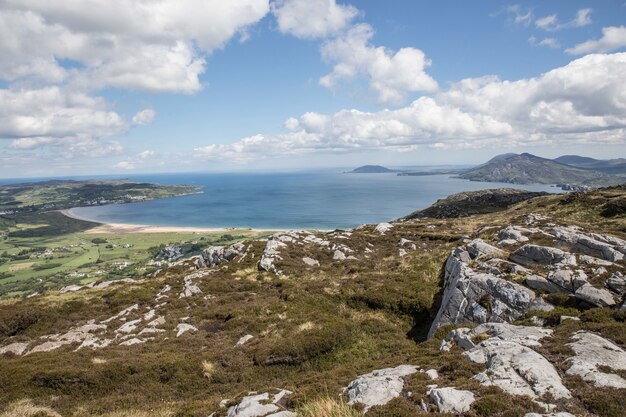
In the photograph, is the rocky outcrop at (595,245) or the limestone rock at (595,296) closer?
the limestone rock at (595,296)

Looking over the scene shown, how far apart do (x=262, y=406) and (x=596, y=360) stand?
13.3 metres

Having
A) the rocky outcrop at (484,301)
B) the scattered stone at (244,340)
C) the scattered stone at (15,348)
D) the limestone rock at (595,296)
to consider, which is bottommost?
the scattered stone at (15,348)

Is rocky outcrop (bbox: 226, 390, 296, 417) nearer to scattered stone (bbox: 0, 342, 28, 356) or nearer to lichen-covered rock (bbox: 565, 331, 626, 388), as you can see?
lichen-covered rock (bbox: 565, 331, 626, 388)

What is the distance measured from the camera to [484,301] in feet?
75.9

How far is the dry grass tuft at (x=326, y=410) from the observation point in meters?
10.9

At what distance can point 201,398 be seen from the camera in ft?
57.5

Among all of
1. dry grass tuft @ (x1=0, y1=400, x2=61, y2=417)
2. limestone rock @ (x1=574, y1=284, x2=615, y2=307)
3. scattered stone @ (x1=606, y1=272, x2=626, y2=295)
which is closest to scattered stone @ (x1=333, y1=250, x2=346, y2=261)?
limestone rock @ (x1=574, y1=284, x2=615, y2=307)

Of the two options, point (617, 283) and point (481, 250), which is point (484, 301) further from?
point (481, 250)

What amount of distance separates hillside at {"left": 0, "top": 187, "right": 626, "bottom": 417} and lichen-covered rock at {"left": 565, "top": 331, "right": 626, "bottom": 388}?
8cm

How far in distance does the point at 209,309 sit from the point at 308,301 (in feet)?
30.5

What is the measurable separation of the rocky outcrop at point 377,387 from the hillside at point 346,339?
0.07 metres

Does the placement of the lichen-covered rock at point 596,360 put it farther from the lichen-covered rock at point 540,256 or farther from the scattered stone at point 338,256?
the scattered stone at point 338,256

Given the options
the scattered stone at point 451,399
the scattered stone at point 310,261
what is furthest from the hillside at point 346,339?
the scattered stone at point 310,261

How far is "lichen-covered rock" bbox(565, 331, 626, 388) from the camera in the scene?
11.8 metres
